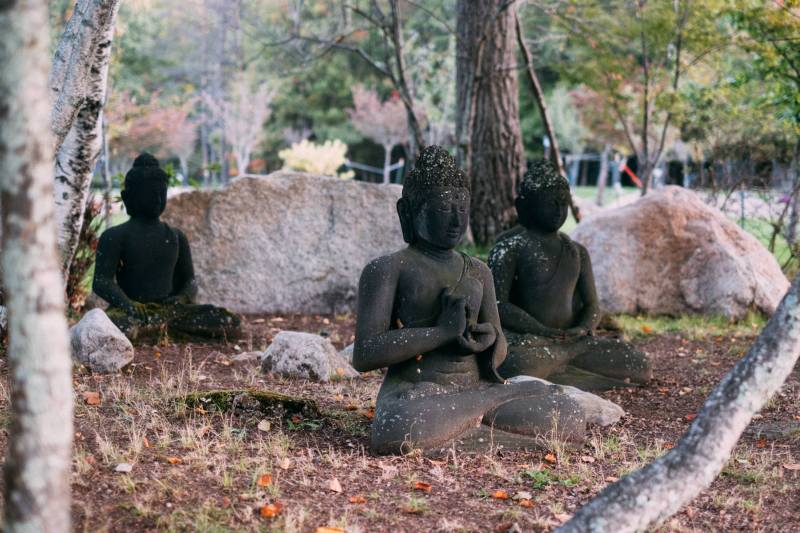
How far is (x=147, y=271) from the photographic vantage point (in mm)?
8484

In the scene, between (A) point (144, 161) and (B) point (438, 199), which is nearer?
(B) point (438, 199)

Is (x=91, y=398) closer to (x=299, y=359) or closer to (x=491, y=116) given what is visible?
(x=299, y=359)

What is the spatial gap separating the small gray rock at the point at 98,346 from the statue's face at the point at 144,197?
4.96ft

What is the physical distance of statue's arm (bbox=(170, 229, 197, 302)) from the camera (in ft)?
28.5

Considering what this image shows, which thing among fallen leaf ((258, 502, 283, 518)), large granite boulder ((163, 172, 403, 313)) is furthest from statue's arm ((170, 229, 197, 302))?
fallen leaf ((258, 502, 283, 518))

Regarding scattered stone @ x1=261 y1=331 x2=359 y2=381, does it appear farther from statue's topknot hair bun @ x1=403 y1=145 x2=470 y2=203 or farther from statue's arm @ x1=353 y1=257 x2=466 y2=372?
statue's topknot hair bun @ x1=403 y1=145 x2=470 y2=203

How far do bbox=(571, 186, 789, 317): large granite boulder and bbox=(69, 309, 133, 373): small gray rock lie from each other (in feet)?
19.6

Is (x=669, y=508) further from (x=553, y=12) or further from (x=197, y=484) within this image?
(x=553, y=12)

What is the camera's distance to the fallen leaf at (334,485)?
15.5ft

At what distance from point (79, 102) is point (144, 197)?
6.81 ft

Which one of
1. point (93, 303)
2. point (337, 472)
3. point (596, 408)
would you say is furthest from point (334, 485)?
point (93, 303)

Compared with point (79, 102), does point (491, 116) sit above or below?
above

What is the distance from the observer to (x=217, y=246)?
1091 cm

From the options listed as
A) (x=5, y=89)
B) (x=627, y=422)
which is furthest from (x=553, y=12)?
(x=5, y=89)
